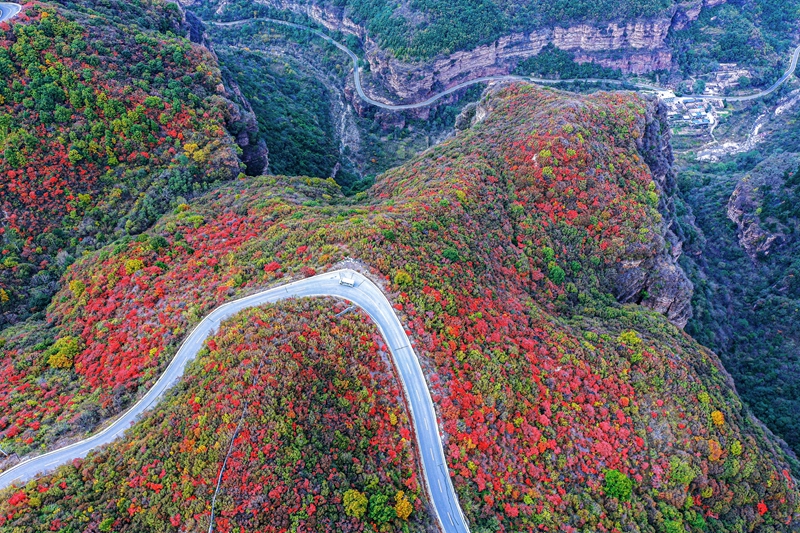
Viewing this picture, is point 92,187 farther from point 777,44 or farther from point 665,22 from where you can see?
point 777,44

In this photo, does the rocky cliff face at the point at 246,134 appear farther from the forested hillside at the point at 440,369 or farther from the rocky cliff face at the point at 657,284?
the rocky cliff face at the point at 657,284

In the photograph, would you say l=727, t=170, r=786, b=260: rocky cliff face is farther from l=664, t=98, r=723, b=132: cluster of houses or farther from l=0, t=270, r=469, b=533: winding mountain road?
l=0, t=270, r=469, b=533: winding mountain road

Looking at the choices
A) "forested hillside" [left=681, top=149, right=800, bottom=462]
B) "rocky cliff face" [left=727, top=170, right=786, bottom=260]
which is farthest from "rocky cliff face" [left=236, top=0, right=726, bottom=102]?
"rocky cliff face" [left=727, top=170, right=786, bottom=260]

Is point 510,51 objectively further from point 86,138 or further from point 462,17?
point 86,138

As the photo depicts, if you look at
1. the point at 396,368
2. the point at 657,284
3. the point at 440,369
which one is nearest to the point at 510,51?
the point at 657,284

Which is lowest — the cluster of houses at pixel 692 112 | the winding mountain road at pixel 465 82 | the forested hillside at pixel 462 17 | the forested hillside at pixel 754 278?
the forested hillside at pixel 754 278

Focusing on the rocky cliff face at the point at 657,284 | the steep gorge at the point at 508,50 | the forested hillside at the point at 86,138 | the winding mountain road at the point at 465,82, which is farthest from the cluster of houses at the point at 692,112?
the forested hillside at the point at 86,138
